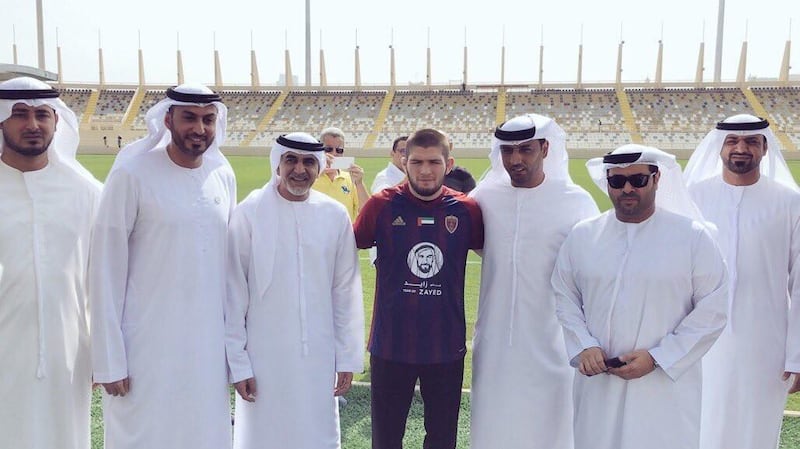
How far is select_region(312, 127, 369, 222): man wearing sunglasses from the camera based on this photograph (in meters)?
5.55

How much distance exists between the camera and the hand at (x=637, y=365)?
2.90m

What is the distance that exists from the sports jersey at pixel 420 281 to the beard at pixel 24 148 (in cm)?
164

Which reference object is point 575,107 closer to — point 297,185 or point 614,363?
point 297,185

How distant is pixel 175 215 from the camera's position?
310cm

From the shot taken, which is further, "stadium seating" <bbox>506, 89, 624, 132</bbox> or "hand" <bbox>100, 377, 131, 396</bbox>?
"stadium seating" <bbox>506, 89, 624, 132</bbox>

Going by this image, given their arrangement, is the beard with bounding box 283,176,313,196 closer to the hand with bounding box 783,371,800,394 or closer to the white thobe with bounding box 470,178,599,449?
the white thobe with bounding box 470,178,599,449

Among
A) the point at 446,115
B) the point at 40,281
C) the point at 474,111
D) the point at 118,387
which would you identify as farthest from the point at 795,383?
the point at 474,111

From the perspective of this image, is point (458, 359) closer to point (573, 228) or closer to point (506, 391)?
point (506, 391)

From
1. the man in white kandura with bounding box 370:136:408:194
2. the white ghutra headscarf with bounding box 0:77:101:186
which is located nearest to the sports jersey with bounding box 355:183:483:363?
the white ghutra headscarf with bounding box 0:77:101:186

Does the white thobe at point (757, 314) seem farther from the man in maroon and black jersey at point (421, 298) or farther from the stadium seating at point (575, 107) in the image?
the stadium seating at point (575, 107)

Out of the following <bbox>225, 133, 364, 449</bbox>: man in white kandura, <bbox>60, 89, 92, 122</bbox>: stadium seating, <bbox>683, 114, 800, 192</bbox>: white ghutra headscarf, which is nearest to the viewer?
<bbox>225, 133, 364, 449</bbox>: man in white kandura

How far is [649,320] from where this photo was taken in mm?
2953

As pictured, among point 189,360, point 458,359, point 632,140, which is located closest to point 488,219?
point 458,359

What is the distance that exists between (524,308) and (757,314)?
1.26m
